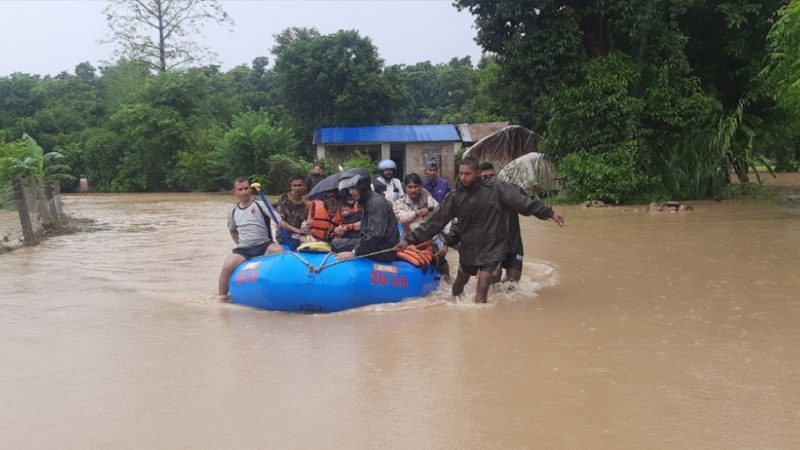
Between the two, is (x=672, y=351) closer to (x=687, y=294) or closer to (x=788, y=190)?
(x=687, y=294)

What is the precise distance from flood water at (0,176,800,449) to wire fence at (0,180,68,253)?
3.36 meters

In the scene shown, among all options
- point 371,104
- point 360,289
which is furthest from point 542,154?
point 371,104

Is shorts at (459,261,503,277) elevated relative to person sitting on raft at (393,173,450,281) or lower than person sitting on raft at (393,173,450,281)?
lower

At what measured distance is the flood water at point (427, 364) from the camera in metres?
3.58

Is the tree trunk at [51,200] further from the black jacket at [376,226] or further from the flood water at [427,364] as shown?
the black jacket at [376,226]

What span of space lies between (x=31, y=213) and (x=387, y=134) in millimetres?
17916

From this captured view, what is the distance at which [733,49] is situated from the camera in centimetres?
1686

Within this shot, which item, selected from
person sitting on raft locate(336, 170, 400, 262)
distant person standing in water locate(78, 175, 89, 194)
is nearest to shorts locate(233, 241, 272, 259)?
person sitting on raft locate(336, 170, 400, 262)

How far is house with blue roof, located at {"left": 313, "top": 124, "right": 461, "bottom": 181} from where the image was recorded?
2955 cm

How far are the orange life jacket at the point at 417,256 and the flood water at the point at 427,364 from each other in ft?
1.23

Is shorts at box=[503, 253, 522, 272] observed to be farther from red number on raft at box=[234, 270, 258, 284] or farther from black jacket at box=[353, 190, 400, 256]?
red number on raft at box=[234, 270, 258, 284]

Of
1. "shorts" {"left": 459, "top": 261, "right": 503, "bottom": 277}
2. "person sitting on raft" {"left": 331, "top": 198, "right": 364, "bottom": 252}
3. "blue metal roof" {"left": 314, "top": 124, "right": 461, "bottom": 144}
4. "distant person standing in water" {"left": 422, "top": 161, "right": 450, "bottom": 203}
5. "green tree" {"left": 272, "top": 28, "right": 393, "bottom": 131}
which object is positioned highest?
"green tree" {"left": 272, "top": 28, "right": 393, "bottom": 131}

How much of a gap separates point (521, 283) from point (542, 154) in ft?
38.7

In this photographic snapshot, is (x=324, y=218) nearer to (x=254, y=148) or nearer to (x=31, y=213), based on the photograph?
(x=31, y=213)
